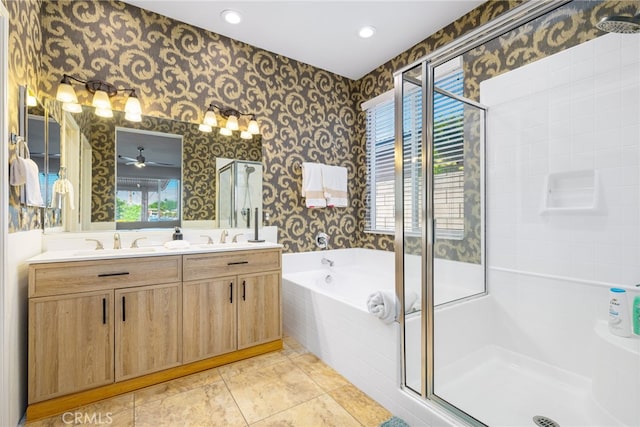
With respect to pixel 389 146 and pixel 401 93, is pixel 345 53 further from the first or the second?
pixel 401 93

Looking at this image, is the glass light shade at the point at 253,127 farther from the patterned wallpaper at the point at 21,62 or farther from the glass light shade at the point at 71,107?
the patterned wallpaper at the point at 21,62

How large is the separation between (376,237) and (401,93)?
1829 mm

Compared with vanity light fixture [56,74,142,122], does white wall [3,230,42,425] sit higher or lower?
lower

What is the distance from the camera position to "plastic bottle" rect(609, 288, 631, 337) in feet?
5.07

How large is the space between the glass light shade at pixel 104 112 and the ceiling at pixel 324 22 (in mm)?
857

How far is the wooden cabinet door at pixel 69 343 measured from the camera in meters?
1.54

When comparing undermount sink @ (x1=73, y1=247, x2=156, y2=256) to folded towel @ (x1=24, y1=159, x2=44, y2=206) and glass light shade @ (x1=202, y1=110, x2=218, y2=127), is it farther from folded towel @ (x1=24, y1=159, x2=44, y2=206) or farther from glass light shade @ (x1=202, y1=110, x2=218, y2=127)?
glass light shade @ (x1=202, y1=110, x2=218, y2=127)

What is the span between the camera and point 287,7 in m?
2.28

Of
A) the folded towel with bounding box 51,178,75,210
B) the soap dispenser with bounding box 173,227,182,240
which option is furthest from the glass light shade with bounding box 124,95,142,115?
the soap dispenser with bounding box 173,227,182,240

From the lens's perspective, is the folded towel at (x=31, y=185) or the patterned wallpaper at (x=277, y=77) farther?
the patterned wallpaper at (x=277, y=77)

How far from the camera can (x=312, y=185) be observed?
9.93 ft

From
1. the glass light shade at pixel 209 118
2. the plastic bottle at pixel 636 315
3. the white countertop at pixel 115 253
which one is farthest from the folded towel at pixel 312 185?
the plastic bottle at pixel 636 315

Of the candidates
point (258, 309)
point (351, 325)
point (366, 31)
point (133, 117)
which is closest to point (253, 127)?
point (133, 117)
